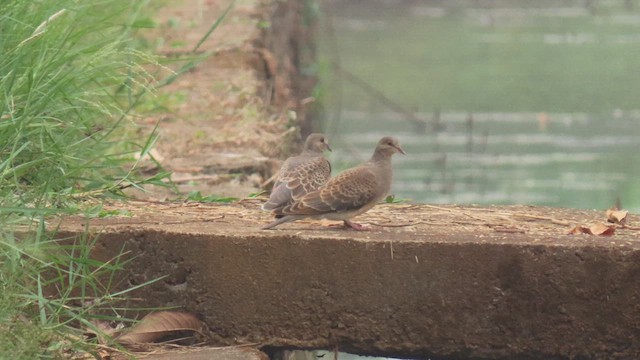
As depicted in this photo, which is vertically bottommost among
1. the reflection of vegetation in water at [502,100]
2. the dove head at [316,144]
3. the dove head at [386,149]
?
the reflection of vegetation in water at [502,100]

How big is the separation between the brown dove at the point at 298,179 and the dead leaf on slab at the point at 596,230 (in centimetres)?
96

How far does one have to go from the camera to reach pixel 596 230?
498 centimetres

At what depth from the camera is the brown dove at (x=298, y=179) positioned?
520 cm

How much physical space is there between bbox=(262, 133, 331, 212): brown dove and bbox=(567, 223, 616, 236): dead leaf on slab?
0.96 m

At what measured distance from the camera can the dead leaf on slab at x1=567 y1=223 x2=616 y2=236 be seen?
16.2ft

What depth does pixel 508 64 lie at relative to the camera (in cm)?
1756

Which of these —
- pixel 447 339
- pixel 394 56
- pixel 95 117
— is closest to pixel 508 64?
pixel 394 56

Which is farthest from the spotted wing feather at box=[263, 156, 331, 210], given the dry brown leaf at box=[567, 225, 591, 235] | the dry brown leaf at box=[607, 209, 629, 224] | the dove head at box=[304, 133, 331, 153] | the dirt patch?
the dry brown leaf at box=[607, 209, 629, 224]

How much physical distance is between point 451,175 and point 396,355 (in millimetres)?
7954

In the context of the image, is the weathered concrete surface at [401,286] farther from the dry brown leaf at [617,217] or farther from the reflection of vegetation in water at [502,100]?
the reflection of vegetation in water at [502,100]

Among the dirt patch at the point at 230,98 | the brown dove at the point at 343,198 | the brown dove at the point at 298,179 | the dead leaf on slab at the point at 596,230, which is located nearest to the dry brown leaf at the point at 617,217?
the dead leaf on slab at the point at 596,230

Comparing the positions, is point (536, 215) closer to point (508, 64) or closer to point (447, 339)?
point (447, 339)

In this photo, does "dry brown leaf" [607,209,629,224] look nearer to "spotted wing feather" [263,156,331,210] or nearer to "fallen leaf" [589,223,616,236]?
"fallen leaf" [589,223,616,236]

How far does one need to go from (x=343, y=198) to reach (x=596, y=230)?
34.1 inches
